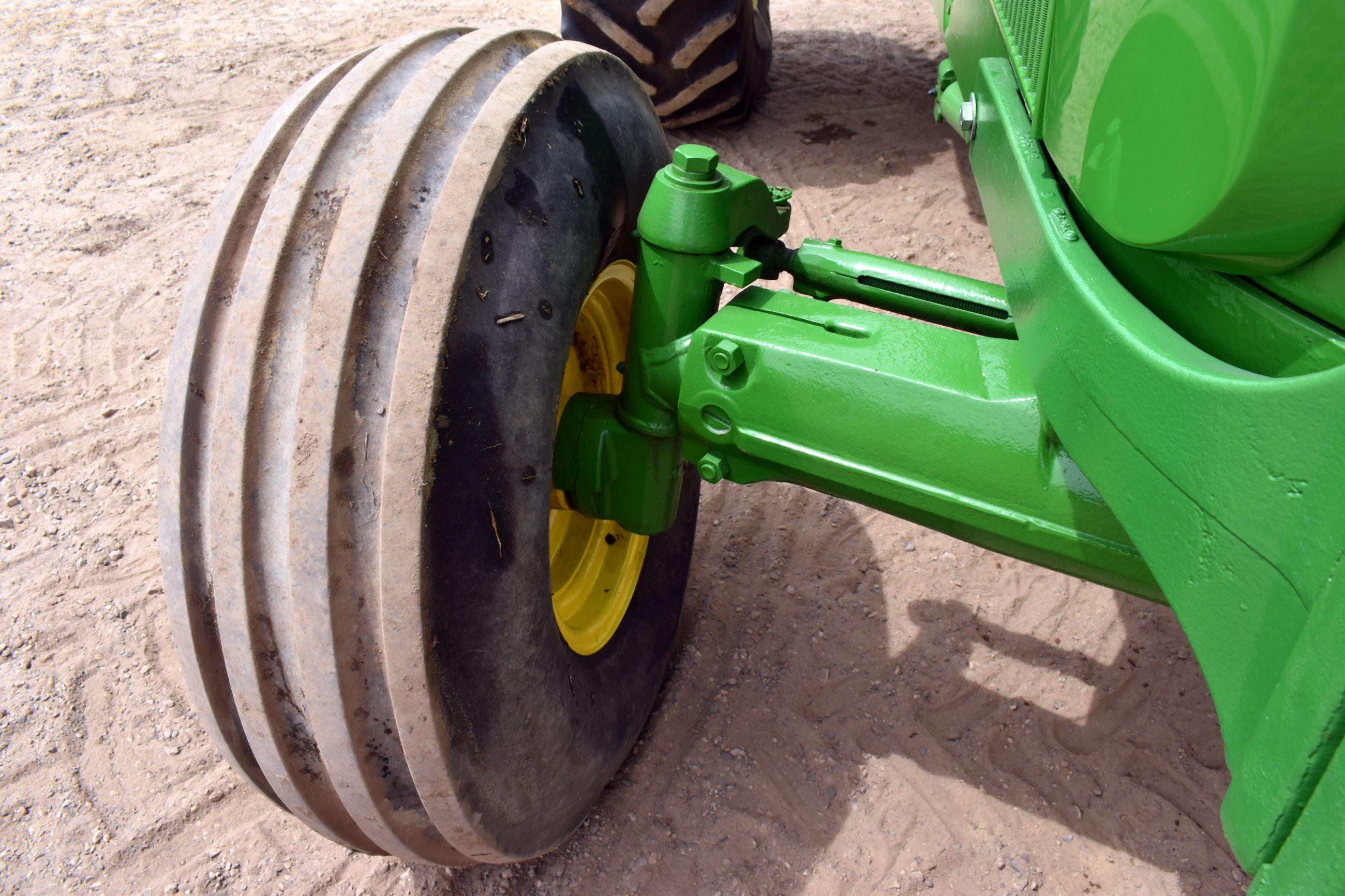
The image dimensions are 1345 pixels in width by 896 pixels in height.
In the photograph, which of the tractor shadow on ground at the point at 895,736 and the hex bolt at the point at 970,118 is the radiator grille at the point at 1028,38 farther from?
the tractor shadow on ground at the point at 895,736

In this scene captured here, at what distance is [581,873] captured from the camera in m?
1.80

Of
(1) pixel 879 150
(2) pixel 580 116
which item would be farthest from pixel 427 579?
(1) pixel 879 150

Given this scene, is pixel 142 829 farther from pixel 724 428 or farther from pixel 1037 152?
pixel 1037 152

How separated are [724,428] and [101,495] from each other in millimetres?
1934

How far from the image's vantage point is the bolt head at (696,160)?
4.78 feet

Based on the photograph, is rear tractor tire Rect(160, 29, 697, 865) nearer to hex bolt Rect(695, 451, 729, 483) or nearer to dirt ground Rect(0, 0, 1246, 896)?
hex bolt Rect(695, 451, 729, 483)

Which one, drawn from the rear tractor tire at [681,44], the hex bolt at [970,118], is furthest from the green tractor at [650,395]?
the rear tractor tire at [681,44]

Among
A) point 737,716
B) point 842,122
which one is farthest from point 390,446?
point 842,122

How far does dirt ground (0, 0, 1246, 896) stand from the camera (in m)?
1.80

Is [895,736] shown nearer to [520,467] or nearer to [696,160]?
[520,467]

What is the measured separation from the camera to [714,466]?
1567 mm

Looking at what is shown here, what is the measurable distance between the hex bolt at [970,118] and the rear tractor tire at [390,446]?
34.2 inches

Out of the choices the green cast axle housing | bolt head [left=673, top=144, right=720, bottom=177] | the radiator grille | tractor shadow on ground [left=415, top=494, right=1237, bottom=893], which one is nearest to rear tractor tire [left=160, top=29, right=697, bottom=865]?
bolt head [left=673, top=144, right=720, bottom=177]

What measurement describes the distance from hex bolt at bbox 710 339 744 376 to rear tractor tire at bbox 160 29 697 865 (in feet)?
0.71
